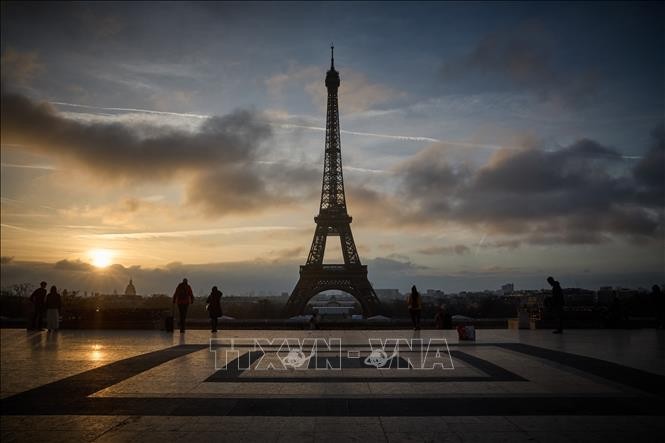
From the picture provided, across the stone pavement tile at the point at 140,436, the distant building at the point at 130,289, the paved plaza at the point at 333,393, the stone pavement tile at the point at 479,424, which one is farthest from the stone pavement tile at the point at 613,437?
the distant building at the point at 130,289

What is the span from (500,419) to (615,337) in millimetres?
12663

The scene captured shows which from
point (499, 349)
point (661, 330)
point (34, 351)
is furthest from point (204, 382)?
point (661, 330)

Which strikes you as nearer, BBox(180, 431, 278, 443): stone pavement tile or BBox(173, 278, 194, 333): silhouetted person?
BBox(180, 431, 278, 443): stone pavement tile

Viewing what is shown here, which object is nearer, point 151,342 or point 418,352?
point 418,352

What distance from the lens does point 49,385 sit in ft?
25.8

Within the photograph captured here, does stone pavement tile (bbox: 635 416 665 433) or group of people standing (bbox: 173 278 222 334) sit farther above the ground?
group of people standing (bbox: 173 278 222 334)

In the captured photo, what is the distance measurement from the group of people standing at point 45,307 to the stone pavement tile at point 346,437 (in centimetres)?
1583

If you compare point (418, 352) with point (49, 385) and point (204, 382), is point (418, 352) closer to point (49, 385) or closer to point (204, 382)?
point (204, 382)

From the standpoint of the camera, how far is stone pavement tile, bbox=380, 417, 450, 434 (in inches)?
220

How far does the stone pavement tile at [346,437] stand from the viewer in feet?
17.1

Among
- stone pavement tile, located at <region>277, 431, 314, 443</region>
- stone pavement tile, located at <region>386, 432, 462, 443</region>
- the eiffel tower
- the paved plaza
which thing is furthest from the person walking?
the eiffel tower

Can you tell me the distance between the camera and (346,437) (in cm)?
533

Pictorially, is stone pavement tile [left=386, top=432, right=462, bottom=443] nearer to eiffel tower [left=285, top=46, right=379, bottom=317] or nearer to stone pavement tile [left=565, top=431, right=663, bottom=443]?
stone pavement tile [left=565, top=431, right=663, bottom=443]

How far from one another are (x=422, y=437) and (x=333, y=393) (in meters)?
2.25
